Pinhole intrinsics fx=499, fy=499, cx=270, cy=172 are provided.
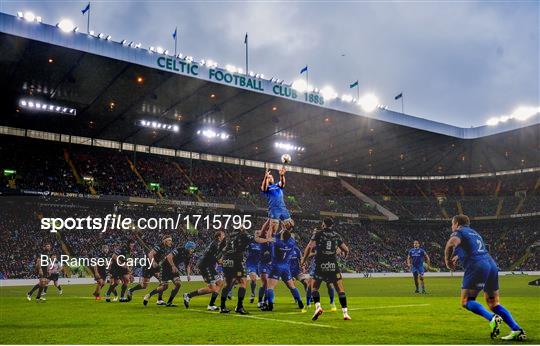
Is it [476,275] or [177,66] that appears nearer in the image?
[476,275]

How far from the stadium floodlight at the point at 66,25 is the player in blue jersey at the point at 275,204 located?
19.8m

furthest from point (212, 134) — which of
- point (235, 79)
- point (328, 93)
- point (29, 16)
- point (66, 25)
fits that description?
point (29, 16)

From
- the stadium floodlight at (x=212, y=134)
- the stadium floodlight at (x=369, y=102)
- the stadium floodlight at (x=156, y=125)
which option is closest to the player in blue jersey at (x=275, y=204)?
the stadium floodlight at (x=369, y=102)

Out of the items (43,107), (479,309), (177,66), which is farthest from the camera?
(43,107)

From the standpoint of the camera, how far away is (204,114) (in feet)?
145

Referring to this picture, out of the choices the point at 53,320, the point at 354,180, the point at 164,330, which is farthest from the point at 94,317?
the point at 354,180

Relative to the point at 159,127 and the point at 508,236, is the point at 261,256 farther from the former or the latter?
the point at 508,236

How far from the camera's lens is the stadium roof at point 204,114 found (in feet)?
103

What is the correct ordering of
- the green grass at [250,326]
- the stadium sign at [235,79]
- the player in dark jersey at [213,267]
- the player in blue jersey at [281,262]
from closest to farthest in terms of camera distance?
the green grass at [250,326] < the player in blue jersey at [281,262] < the player in dark jersey at [213,267] < the stadium sign at [235,79]

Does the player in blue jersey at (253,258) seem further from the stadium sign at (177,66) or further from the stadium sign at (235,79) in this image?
the stadium sign at (235,79)

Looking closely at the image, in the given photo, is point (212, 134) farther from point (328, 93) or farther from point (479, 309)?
point (479, 309)

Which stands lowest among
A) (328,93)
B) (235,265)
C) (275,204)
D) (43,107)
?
(235,265)

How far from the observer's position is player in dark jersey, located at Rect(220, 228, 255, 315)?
14.0 metres

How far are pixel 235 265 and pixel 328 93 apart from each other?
94.9 ft
